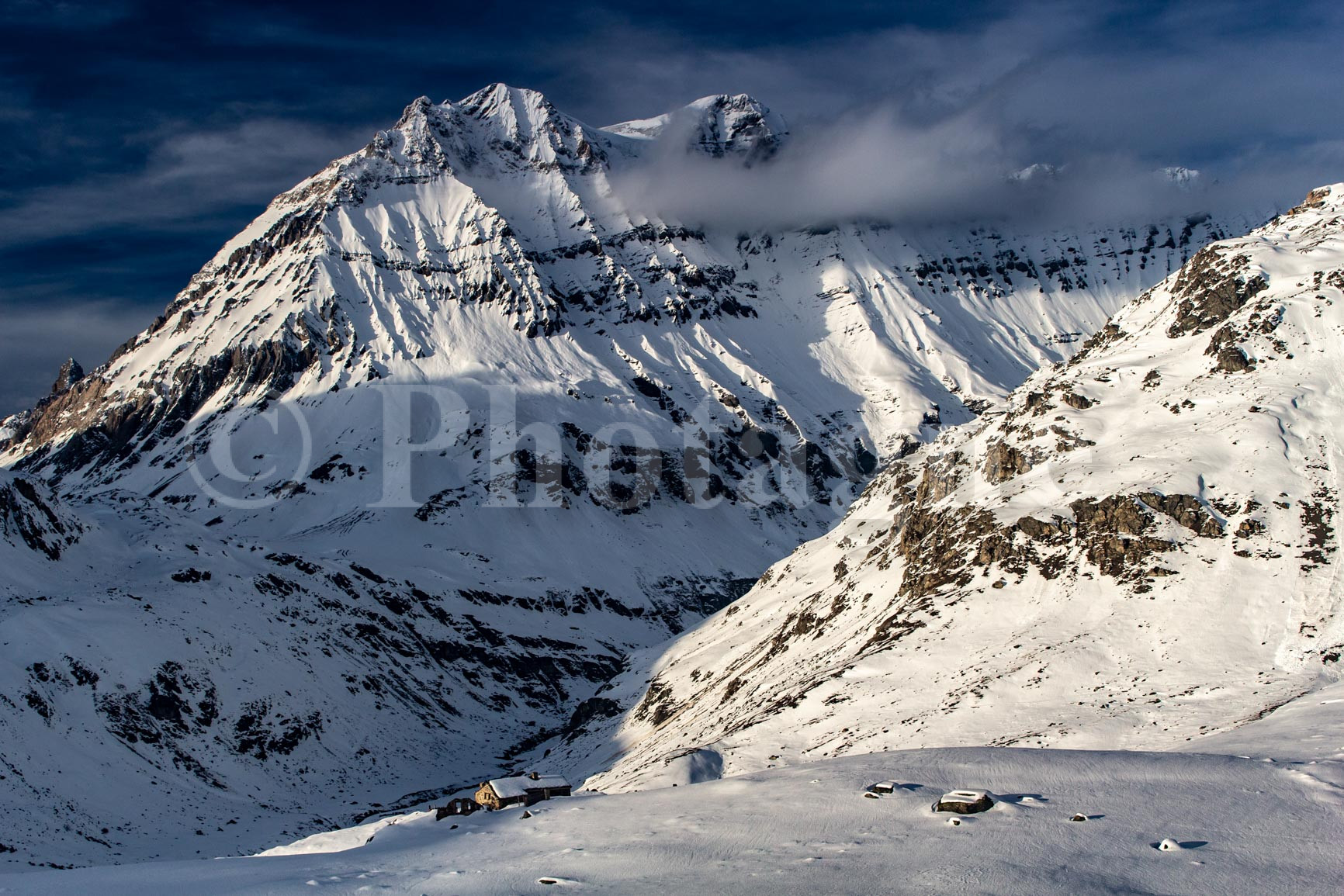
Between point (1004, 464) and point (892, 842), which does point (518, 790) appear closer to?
point (892, 842)

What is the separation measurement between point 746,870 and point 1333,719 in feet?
102

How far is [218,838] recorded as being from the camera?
276 feet

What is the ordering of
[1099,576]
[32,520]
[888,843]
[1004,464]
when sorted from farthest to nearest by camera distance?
[32,520] → [1004,464] → [1099,576] → [888,843]

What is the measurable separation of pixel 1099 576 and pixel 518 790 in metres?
41.7

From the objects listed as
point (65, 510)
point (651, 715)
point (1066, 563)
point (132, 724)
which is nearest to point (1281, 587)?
point (1066, 563)

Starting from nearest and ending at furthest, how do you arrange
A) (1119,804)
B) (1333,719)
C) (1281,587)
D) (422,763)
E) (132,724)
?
(1119,804)
(1333,719)
(1281,587)
(132,724)
(422,763)

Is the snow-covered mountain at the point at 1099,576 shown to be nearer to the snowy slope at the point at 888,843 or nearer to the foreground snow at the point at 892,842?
the snowy slope at the point at 888,843

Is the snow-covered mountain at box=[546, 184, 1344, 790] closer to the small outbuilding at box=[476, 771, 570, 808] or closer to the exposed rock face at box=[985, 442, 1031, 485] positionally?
the exposed rock face at box=[985, 442, 1031, 485]

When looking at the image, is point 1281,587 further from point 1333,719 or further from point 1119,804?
point 1119,804

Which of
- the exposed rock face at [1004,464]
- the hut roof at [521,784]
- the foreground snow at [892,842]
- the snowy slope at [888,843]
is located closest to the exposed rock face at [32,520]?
the hut roof at [521,784]

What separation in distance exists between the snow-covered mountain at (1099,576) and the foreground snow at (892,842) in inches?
654

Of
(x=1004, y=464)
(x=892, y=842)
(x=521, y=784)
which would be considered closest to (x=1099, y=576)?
(x=1004, y=464)

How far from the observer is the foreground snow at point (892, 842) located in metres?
28.3

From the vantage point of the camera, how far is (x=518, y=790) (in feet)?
175
